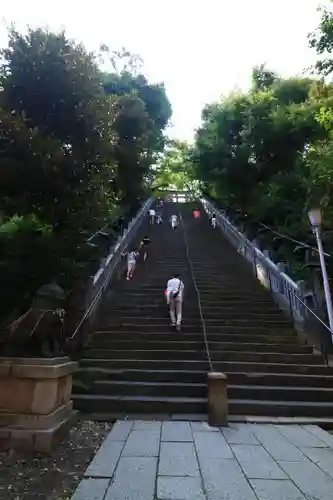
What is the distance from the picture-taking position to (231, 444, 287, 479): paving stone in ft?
14.8

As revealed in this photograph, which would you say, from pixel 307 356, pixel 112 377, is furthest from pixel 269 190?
pixel 112 377

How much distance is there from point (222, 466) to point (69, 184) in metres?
4.58

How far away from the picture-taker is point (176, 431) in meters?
6.27

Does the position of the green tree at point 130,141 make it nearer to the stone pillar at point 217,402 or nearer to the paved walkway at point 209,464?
the stone pillar at point 217,402

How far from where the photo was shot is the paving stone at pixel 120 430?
5.82m

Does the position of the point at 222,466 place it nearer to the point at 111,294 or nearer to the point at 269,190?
the point at 111,294

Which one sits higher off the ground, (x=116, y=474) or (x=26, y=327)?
(x=26, y=327)

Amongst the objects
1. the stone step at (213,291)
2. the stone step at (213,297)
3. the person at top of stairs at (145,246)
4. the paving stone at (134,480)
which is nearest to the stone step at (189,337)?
the stone step at (213,297)

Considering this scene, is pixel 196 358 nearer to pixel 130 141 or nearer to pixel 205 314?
pixel 205 314

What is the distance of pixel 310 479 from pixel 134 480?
1.68 meters

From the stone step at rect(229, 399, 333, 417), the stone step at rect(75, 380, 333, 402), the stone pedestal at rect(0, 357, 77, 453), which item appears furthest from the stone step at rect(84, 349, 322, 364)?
the stone pedestal at rect(0, 357, 77, 453)

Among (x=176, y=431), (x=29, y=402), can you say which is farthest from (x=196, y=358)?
(x=29, y=402)

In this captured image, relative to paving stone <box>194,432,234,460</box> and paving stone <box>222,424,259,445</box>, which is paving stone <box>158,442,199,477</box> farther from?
paving stone <box>222,424,259,445</box>

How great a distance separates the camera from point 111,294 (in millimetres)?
12484
